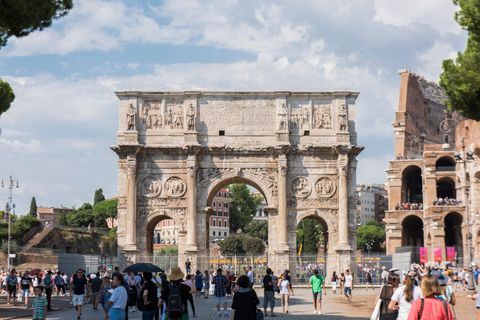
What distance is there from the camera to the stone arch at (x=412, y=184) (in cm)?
6506

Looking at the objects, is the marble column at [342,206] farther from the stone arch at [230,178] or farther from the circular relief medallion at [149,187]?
the circular relief medallion at [149,187]

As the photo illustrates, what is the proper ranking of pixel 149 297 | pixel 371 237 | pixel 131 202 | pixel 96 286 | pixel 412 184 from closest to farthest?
pixel 149 297 → pixel 96 286 → pixel 131 202 → pixel 412 184 → pixel 371 237

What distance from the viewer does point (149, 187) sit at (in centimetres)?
3609

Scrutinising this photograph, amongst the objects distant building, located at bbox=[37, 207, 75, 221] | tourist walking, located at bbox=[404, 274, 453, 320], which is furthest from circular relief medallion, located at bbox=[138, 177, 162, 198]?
distant building, located at bbox=[37, 207, 75, 221]

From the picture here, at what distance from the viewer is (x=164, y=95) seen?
36344 millimetres

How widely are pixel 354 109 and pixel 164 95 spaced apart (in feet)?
36.3

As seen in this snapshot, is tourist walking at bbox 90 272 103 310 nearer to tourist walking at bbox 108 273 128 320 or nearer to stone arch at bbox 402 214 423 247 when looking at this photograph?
tourist walking at bbox 108 273 128 320

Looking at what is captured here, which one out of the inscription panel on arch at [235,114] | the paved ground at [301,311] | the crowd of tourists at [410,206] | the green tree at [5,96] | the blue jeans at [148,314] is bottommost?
the paved ground at [301,311]

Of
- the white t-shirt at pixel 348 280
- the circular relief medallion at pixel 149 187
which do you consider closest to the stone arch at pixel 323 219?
the circular relief medallion at pixel 149 187

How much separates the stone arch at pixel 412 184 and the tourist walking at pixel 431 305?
58.4 m

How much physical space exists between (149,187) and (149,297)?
78.5ft

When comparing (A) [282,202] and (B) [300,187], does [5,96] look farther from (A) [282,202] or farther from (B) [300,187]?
(B) [300,187]

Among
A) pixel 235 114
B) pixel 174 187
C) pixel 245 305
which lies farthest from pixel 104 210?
pixel 245 305

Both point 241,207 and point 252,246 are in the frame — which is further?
point 241,207
